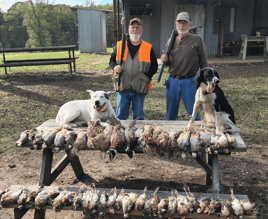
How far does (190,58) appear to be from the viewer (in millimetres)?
4449

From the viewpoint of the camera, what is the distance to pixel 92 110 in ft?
12.3

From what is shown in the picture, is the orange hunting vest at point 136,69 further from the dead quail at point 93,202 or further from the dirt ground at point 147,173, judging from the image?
the dead quail at point 93,202

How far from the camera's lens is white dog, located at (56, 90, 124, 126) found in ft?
11.7

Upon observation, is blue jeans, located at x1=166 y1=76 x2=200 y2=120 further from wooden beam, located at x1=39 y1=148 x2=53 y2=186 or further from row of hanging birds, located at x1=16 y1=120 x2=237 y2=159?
wooden beam, located at x1=39 y1=148 x2=53 y2=186

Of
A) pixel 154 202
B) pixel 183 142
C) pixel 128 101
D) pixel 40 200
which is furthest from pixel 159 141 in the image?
pixel 128 101

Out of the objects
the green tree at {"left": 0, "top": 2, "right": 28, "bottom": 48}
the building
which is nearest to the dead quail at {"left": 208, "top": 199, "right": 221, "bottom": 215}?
the building

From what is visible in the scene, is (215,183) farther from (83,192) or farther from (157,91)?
(157,91)

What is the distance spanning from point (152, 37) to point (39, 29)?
3149 centimetres

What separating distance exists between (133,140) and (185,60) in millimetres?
2021

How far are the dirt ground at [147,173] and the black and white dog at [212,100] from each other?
131 cm

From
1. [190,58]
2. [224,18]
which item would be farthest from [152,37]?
[190,58]

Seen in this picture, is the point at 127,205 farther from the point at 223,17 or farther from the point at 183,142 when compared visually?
the point at 223,17

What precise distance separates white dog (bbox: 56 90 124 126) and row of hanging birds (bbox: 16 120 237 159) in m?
0.31

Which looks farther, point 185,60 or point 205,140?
point 185,60
